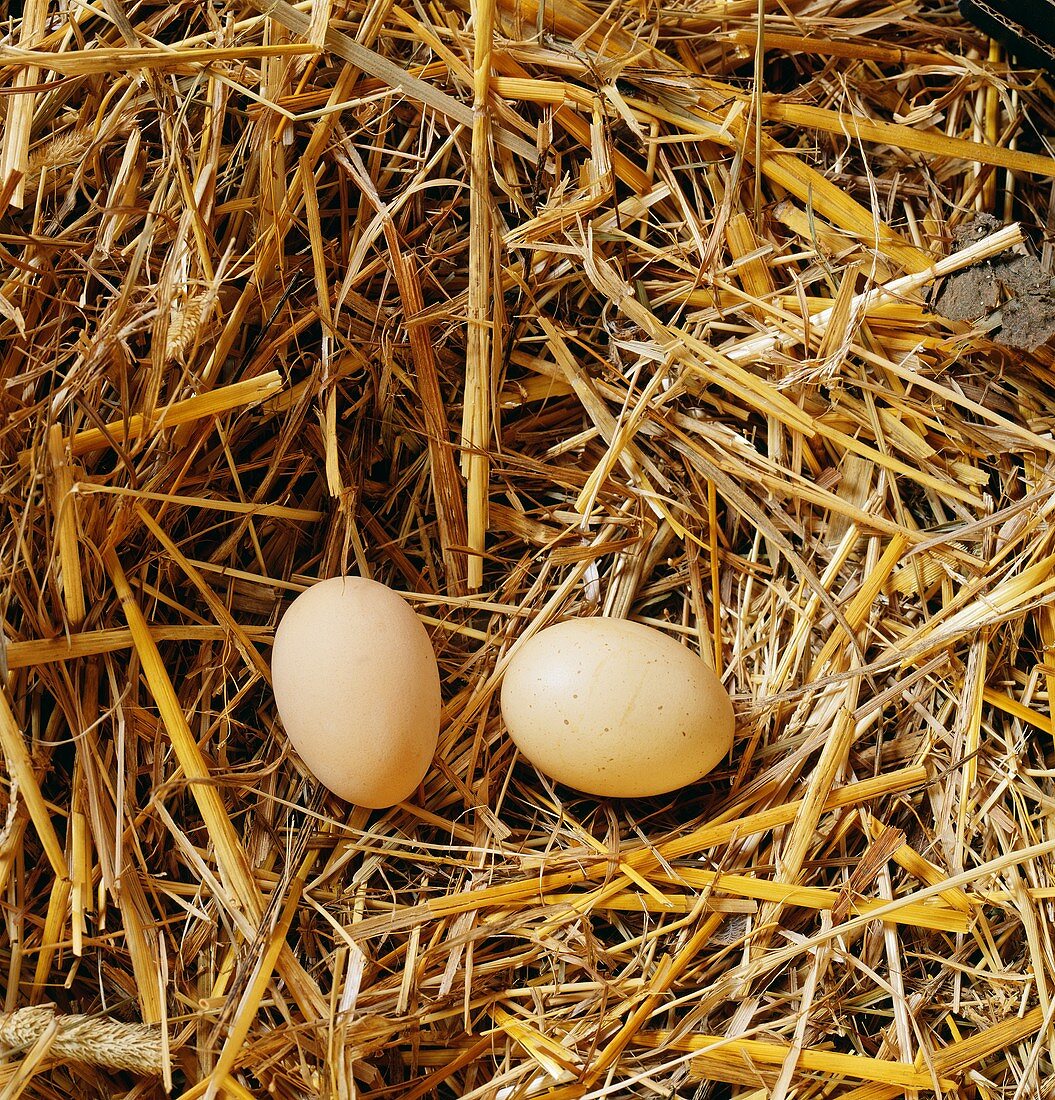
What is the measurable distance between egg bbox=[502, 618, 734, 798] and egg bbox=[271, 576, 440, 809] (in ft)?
0.44

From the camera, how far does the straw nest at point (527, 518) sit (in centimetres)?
130

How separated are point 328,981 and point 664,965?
1.41 ft

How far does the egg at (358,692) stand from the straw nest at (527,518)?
0.09 metres

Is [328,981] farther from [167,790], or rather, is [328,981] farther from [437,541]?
[437,541]

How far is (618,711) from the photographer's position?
130 centimetres

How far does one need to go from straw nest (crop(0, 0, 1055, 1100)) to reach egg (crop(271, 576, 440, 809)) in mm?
92

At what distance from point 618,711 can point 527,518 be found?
0.35 m

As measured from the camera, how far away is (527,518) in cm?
153

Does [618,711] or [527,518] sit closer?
[618,711]

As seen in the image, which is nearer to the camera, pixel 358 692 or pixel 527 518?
pixel 358 692

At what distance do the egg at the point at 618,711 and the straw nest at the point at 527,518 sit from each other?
106 mm

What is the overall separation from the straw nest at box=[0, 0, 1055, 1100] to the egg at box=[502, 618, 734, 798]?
0.11 metres

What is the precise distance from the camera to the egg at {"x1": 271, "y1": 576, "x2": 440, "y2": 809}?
1.29 m

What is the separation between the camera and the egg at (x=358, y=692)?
1.29m
